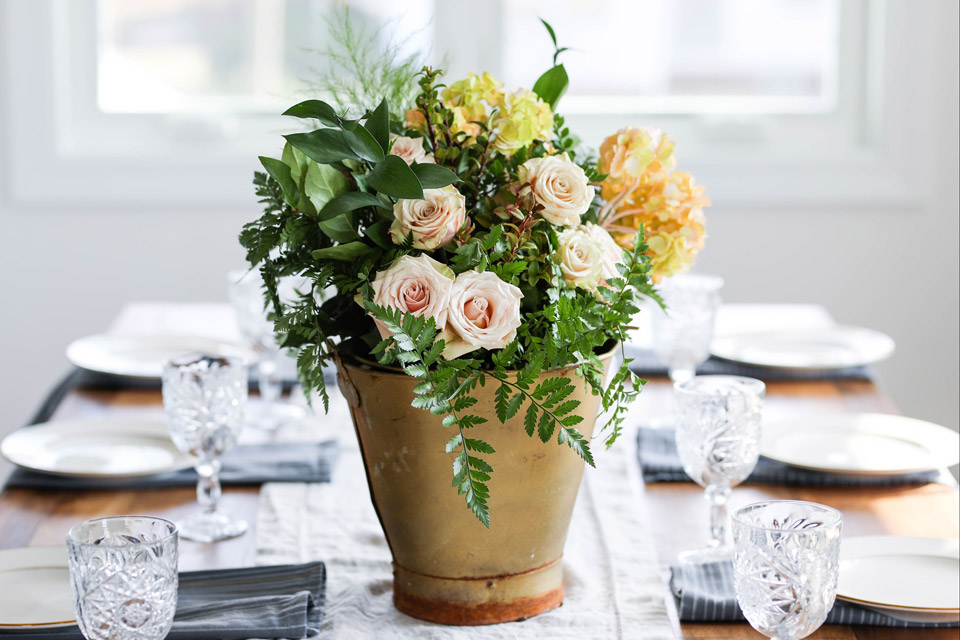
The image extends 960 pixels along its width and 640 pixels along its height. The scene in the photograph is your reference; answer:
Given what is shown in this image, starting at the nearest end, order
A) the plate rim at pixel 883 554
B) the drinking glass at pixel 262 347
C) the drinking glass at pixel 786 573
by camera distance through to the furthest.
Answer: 1. the drinking glass at pixel 786 573
2. the plate rim at pixel 883 554
3. the drinking glass at pixel 262 347

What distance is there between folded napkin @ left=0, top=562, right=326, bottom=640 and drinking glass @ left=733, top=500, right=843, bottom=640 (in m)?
0.35

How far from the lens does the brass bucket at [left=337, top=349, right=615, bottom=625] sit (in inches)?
34.0

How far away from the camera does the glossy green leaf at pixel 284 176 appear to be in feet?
2.80

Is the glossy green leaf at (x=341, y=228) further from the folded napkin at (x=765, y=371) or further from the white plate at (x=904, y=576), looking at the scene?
the folded napkin at (x=765, y=371)

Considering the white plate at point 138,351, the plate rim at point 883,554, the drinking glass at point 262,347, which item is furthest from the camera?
the white plate at point 138,351

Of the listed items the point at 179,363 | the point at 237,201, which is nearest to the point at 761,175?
the point at 237,201

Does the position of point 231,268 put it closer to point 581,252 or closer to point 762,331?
point 762,331

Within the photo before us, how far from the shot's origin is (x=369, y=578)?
39.8 inches

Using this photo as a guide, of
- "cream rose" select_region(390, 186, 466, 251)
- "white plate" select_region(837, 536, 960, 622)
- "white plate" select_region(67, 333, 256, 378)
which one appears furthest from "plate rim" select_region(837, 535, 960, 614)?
"white plate" select_region(67, 333, 256, 378)

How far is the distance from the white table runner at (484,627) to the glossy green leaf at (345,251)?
0.31 meters

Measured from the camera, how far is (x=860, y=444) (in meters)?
1.34

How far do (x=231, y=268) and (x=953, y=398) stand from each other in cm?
189

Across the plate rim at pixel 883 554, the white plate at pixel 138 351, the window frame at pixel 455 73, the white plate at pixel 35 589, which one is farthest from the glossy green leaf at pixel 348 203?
the window frame at pixel 455 73

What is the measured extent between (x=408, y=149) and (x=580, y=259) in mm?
157
